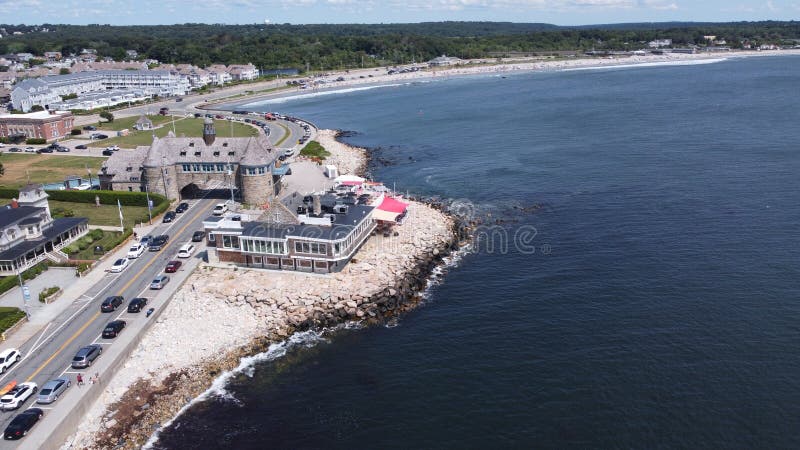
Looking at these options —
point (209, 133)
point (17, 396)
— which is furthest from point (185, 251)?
point (17, 396)

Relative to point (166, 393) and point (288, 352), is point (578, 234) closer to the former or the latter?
point (288, 352)

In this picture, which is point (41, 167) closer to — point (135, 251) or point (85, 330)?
point (135, 251)

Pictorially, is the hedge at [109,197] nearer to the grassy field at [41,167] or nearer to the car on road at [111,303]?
the grassy field at [41,167]

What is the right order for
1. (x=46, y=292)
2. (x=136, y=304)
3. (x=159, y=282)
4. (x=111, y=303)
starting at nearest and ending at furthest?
(x=111, y=303) < (x=136, y=304) < (x=46, y=292) < (x=159, y=282)

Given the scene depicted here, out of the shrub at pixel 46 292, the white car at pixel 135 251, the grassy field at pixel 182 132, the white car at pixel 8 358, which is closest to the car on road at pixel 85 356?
the white car at pixel 8 358

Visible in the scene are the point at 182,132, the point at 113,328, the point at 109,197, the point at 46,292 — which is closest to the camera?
the point at 113,328

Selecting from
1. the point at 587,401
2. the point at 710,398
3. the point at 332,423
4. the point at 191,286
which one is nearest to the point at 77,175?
the point at 191,286
